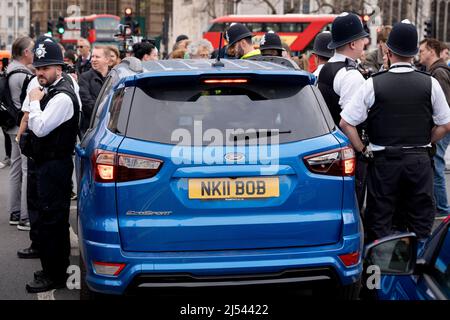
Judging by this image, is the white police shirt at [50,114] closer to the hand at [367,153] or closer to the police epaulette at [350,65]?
the hand at [367,153]

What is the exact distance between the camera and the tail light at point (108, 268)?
165 inches

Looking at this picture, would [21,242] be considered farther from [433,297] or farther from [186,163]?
[433,297]

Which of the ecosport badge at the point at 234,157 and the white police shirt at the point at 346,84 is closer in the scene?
the ecosport badge at the point at 234,157

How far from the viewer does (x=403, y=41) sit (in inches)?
225

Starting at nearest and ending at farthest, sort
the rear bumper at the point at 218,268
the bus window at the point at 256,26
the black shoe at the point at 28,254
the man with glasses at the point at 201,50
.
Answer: the rear bumper at the point at 218,268, the black shoe at the point at 28,254, the man with glasses at the point at 201,50, the bus window at the point at 256,26

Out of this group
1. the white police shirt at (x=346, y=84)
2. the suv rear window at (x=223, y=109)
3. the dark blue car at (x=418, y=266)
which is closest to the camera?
the dark blue car at (x=418, y=266)

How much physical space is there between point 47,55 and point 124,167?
6.60 feet

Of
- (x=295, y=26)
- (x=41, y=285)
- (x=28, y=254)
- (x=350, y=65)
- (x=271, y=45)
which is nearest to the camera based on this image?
(x=41, y=285)

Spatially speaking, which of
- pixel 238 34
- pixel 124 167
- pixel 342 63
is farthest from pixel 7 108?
pixel 124 167

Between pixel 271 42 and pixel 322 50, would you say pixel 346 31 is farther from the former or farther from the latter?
pixel 271 42

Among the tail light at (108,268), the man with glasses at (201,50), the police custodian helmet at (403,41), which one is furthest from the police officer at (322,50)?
the tail light at (108,268)

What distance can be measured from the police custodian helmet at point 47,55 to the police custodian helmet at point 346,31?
7.48 feet

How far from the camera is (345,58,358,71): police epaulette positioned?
6.43 metres

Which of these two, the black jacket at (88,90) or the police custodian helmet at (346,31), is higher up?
the police custodian helmet at (346,31)
